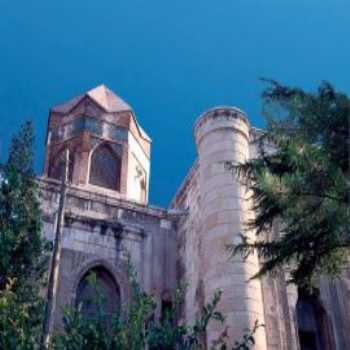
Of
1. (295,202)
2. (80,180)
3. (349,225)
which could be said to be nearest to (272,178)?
(295,202)

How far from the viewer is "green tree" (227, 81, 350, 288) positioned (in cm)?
654

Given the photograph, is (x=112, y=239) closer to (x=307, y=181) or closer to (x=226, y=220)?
(x=226, y=220)

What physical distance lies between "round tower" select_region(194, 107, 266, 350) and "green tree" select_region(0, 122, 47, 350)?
3082 millimetres

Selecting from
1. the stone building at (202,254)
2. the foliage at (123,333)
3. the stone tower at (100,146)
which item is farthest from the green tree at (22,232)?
the stone tower at (100,146)

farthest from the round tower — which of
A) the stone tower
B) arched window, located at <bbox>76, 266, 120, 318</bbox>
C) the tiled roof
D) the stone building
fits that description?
the tiled roof

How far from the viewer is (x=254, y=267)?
32.7 feet

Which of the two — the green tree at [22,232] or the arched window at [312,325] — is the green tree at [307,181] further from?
the arched window at [312,325]

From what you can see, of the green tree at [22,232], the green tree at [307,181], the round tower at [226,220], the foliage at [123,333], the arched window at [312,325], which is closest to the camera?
the foliage at [123,333]

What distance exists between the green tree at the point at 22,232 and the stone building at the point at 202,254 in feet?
8.31

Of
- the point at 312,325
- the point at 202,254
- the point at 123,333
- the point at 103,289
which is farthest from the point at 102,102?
the point at 123,333

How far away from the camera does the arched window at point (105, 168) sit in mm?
16891

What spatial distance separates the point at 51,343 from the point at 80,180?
419 inches

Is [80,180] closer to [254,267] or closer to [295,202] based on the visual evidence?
[254,267]

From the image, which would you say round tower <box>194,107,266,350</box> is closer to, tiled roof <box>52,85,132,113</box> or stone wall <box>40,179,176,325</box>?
stone wall <box>40,179,176,325</box>
